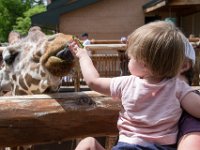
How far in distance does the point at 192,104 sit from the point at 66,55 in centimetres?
68

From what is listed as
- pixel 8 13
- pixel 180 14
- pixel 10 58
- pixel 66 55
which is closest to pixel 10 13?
pixel 8 13

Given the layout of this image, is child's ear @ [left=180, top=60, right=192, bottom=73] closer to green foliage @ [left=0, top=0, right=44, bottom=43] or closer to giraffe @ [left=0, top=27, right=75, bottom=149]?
giraffe @ [left=0, top=27, right=75, bottom=149]

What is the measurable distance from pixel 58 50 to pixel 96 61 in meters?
5.57

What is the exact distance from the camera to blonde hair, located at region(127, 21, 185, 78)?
203cm

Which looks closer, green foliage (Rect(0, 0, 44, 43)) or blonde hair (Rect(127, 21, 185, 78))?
blonde hair (Rect(127, 21, 185, 78))

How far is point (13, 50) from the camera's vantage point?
2957 millimetres

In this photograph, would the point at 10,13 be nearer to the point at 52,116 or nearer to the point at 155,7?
the point at 155,7

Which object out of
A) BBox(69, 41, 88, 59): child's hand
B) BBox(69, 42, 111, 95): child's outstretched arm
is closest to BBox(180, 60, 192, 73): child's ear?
BBox(69, 42, 111, 95): child's outstretched arm

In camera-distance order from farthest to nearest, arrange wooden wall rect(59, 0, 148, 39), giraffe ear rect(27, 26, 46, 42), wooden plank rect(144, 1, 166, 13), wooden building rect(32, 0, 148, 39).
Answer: wooden wall rect(59, 0, 148, 39) → wooden building rect(32, 0, 148, 39) → wooden plank rect(144, 1, 166, 13) → giraffe ear rect(27, 26, 46, 42)

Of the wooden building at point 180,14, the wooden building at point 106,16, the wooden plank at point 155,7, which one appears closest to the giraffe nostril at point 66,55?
the wooden plank at point 155,7

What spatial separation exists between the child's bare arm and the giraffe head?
2.00ft

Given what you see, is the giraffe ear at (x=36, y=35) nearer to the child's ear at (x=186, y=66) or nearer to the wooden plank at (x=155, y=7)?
the child's ear at (x=186, y=66)

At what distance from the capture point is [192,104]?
2.08 m

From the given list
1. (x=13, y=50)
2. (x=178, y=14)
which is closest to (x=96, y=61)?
(x=13, y=50)
